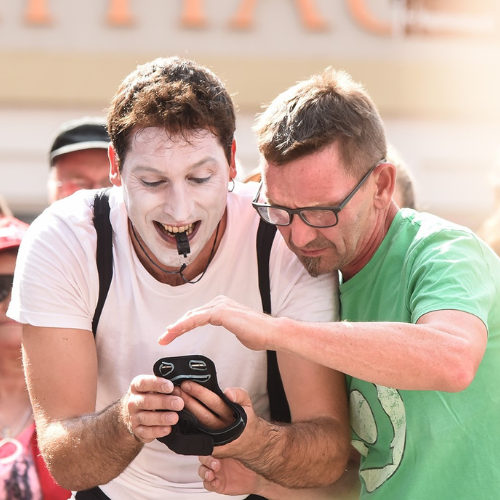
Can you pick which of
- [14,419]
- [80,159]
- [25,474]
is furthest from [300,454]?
[80,159]

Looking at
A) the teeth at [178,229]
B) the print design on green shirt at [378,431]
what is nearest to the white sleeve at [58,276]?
the teeth at [178,229]

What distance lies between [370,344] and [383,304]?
403 millimetres

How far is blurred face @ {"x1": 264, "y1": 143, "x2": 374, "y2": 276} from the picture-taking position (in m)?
2.89

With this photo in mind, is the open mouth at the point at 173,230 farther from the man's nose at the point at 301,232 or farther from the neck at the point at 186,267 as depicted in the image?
the man's nose at the point at 301,232

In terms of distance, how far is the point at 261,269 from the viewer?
313cm

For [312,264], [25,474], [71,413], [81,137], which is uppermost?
[81,137]

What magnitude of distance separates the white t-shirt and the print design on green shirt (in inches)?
11.5

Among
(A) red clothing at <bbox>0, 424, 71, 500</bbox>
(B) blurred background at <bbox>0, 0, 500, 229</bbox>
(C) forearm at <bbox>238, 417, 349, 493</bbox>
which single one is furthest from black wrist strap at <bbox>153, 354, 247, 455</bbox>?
(B) blurred background at <bbox>0, 0, 500, 229</bbox>

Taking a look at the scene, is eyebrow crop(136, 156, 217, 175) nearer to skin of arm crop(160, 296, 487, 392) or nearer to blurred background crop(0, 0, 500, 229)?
skin of arm crop(160, 296, 487, 392)

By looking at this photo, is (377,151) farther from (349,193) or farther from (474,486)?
(474,486)

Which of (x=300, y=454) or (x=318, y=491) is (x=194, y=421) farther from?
(x=318, y=491)

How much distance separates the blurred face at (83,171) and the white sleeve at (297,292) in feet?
5.25

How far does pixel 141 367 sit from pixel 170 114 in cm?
79

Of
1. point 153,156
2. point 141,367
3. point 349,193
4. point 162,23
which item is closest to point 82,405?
point 141,367
